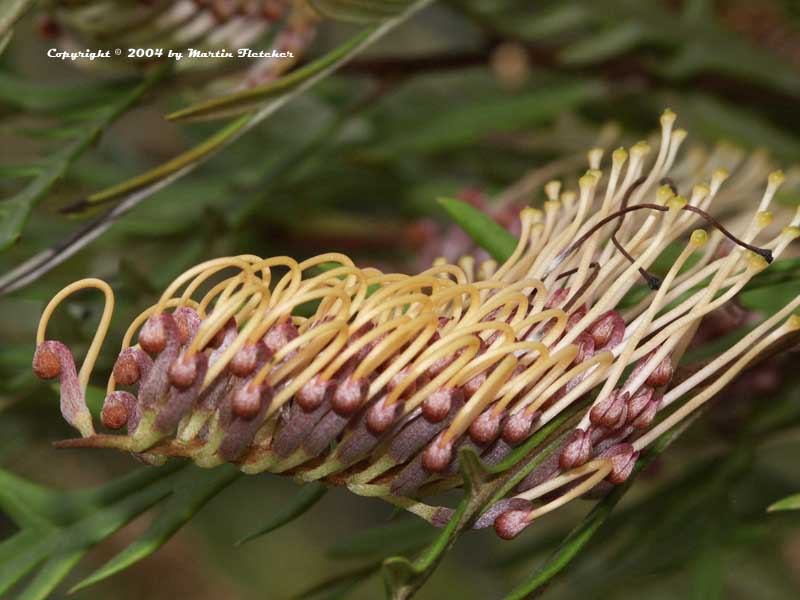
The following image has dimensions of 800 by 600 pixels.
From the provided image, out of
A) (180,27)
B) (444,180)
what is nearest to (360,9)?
(180,27)

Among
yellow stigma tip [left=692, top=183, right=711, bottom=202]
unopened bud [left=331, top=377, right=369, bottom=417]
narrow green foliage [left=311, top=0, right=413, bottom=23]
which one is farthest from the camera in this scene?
narrow green foliage [left=311, top=0, right=413, bottom=23]

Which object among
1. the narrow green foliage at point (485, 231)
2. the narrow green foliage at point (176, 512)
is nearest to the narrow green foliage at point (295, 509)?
the narrow green foliage at point (176, 512)

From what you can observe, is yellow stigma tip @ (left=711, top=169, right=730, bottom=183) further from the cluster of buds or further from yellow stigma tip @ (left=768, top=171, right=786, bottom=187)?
the cluster of buds

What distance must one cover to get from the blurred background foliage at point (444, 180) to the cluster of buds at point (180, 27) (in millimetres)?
23

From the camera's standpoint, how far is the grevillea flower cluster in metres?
0.37

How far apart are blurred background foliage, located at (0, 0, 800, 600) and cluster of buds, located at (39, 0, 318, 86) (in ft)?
0.08

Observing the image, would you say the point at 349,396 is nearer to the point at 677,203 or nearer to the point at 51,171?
the point at 677,203

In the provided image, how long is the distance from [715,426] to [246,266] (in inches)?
17.0

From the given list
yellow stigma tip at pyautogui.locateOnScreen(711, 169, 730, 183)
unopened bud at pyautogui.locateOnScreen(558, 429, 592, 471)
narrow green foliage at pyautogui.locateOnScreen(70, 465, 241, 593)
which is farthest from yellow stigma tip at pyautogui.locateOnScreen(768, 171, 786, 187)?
narrow green foliage at pyautogui.locateOnScreen(70, 465, 241, 593)

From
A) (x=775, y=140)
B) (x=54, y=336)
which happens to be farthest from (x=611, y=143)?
(x=54, y=336)

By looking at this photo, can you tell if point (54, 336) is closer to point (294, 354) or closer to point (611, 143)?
point (294, 354)

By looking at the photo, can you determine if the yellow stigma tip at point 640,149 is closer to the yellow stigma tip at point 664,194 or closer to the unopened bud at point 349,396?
the yellow stigma tip at point 664,194

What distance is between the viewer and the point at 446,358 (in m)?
0.38

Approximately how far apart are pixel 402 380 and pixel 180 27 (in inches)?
14.9
